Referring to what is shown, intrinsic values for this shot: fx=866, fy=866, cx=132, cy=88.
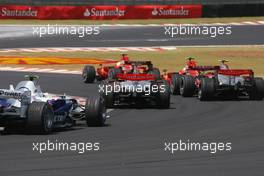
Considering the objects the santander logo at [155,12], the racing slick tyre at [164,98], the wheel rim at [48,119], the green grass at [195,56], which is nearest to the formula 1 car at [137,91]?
the racing slick tyre at [164,98]

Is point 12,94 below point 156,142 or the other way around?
the other way around

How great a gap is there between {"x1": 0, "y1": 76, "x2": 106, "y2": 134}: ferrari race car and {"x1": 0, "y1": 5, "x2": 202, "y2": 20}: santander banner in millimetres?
39006

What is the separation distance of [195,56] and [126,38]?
26.6 feet

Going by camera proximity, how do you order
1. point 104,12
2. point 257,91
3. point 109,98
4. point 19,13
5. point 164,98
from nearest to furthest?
point 164,98
point 109,98
point 257,91
point 19,13
point 104,12

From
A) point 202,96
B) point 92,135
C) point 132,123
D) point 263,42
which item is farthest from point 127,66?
point 263,42

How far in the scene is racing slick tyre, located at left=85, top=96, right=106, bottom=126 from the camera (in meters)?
17.7

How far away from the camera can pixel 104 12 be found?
5722cm

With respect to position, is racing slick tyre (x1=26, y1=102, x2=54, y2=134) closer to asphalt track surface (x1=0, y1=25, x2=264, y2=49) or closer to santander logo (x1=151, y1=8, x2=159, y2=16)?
asphalt track surface (x1=0, y1=25, x2=264, y2=49)

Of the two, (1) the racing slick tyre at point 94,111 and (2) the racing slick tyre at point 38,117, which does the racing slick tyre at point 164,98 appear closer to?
(1) the racing slick tyre at point 94,111

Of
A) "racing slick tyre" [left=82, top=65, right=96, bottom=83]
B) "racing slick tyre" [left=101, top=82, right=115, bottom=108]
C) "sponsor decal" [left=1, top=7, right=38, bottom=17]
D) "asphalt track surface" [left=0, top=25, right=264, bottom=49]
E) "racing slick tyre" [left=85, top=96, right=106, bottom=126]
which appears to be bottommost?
"asphalt track surface" [left=0, top=25, right=264, bottom=49]

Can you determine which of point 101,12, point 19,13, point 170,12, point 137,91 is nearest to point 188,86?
point 137,91

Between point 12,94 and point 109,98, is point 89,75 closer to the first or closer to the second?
point 109,98

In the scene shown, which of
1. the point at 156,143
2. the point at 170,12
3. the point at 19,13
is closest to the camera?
the point at 156,143

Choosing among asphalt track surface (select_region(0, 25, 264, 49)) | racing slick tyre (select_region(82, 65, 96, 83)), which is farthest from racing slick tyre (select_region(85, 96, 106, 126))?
asphalt track surface (select_region(0, 25, 264, 49))
